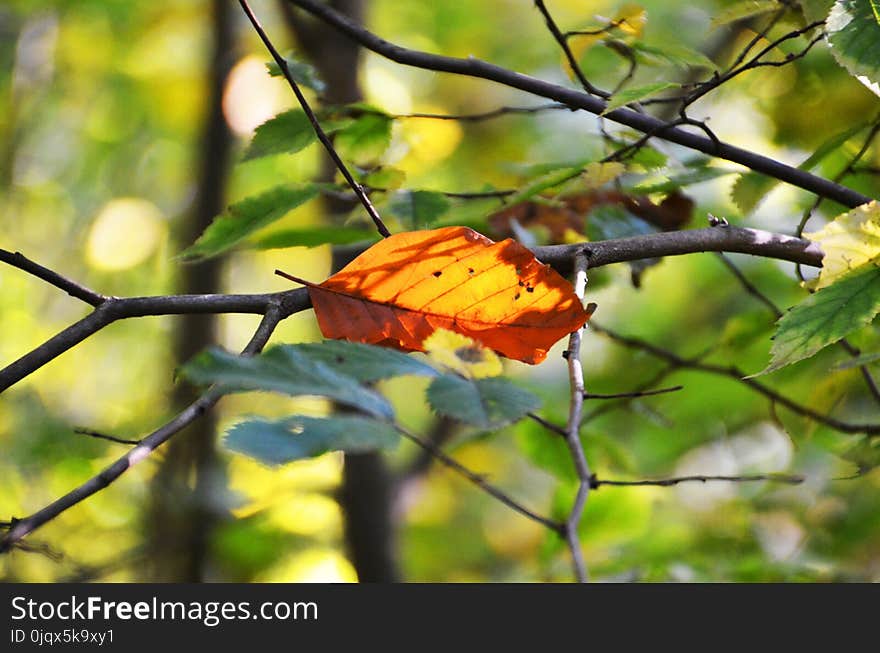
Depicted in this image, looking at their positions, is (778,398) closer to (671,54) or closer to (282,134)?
(671,54)

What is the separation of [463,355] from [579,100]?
25 centimetres

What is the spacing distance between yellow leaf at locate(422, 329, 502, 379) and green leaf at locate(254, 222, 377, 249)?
1.16 ft

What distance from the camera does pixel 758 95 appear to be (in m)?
1.05

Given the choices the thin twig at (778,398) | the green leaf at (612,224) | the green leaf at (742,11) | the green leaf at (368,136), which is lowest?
the thin twig at (778,398)

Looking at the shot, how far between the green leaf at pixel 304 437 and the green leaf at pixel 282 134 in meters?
0.37

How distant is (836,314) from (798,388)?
2.19 feet

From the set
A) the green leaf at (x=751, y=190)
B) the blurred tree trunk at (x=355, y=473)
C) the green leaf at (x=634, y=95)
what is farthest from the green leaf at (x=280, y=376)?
the blurred tree trunk at (x=355, y=473)

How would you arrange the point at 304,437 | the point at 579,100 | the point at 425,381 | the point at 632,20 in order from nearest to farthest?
the point at 304,437
the point at 579,100
the point at 632,20
the point at 425,381

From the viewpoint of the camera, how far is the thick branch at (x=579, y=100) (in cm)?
58

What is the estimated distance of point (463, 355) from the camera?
43 cm

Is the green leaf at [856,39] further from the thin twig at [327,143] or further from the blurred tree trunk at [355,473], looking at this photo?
the blurred tree trunk at [355,473]

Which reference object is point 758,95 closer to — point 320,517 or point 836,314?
point 836,314

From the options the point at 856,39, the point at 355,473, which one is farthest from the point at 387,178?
the point at 355,473

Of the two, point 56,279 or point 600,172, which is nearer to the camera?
point 56,279
